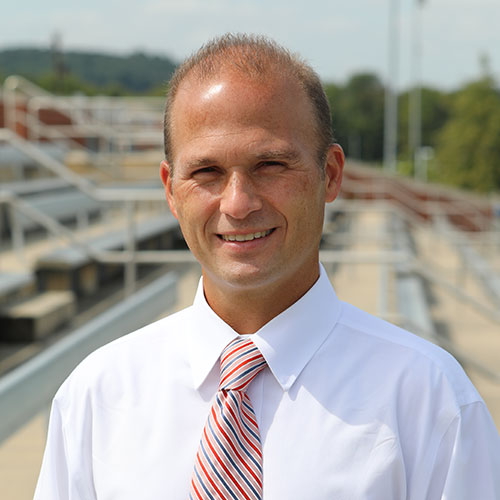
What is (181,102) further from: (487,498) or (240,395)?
(487,498)

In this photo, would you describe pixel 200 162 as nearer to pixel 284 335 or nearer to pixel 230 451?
pixel 284 335

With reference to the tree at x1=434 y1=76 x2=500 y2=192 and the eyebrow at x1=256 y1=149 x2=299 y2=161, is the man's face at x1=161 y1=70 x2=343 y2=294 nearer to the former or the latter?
the eyebrow at x1=256 y1=149 x2=299 y2=161

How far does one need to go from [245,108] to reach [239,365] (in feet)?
1.34

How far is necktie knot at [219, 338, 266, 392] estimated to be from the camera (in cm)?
124

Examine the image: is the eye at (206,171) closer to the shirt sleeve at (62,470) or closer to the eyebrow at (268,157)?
the eyebrow at (268,157)

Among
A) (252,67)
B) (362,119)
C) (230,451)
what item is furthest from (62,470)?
(362,119)

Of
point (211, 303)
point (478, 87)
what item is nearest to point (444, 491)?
point (211, 303)

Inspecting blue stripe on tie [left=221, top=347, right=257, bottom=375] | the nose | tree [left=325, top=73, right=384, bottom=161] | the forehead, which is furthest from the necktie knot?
tree [left=325, top=73, right=384, bottom=161]

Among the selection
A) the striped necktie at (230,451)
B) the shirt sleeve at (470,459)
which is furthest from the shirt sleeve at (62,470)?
the shirt sleeve at (470,459)

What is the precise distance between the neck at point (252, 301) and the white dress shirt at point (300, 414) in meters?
0.02

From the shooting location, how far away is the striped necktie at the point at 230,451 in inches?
46.4

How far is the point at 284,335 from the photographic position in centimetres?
128

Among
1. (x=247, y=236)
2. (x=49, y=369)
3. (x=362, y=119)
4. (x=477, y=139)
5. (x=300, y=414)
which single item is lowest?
(x=362, y=119)

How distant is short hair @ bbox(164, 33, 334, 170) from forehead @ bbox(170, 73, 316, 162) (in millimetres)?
16
